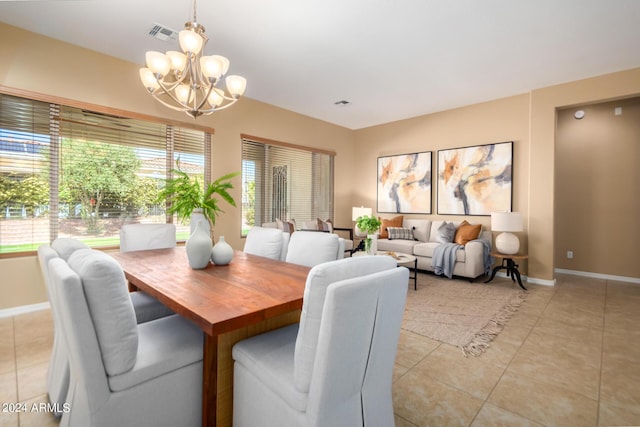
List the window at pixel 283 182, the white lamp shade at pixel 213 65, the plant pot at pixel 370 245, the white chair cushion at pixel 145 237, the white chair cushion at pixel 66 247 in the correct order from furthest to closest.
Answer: the window at pixel 283 182 < the plant pot at pixel 370 245 < the white chair cushion at pixel 145 237 < the white lamp shade at pixel 213 65 < the white chair cushion at pixel 66 247

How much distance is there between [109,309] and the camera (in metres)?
1.15

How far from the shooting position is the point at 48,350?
92.2 inches

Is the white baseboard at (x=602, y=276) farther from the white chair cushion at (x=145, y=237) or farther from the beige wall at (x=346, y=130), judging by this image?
the white chair cushion at (x=145, y=237)

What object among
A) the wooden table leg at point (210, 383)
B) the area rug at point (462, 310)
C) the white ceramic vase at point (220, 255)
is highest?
the white ceramic vase at point (220, 255)

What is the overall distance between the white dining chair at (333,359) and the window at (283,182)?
367cm

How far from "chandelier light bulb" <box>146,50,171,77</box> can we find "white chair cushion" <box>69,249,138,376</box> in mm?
1551

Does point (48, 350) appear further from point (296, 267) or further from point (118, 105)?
point (118, 105)

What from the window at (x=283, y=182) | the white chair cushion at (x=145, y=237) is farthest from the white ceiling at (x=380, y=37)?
the white chair cushion at (x=145, y=237)

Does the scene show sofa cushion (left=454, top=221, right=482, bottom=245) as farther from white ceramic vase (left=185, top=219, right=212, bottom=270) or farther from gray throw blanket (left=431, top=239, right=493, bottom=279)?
white ceramic vase (left=185, top=219, right=212, bottom=270)

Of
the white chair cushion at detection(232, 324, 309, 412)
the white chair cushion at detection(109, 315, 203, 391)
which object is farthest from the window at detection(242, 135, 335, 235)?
the white chair cushion at detection(232, 324, 309, 412)

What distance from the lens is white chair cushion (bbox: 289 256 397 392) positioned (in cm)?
104

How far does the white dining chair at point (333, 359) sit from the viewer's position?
1028 mm

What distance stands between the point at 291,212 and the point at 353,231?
61.5 inches

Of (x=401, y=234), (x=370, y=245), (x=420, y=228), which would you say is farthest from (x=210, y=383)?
(x=420, y=228)
